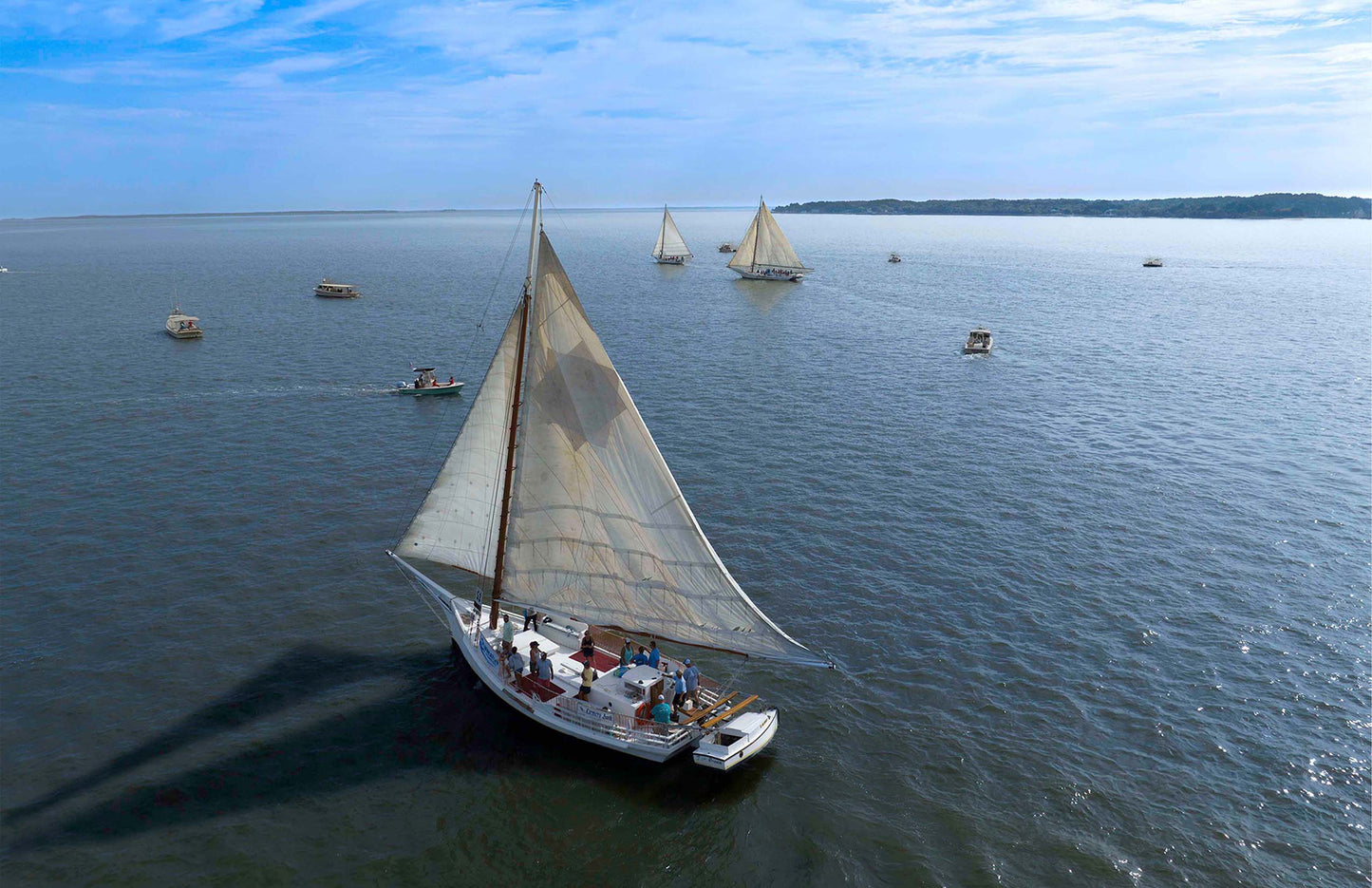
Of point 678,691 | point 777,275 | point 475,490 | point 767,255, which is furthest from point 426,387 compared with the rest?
point 767,255

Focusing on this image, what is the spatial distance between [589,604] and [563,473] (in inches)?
216

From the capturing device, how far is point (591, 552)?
32.7m

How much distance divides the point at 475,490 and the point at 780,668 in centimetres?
1596

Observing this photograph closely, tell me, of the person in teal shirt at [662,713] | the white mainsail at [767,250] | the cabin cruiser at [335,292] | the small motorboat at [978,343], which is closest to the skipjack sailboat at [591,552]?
the person in teal shirt at [662,713]

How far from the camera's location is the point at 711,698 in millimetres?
32250

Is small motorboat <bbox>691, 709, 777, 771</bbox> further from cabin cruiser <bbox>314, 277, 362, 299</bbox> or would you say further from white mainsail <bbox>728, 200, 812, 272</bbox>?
white mainsail <bbox>728, 200, 812, 272</bbox>

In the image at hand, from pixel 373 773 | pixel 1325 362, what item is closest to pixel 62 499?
pixel 373 773

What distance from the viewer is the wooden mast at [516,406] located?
3104cm

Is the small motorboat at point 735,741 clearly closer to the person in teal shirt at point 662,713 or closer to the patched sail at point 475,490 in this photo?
the person in teal shirt at point 662,713

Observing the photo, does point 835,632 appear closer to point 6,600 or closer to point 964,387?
point 6,600

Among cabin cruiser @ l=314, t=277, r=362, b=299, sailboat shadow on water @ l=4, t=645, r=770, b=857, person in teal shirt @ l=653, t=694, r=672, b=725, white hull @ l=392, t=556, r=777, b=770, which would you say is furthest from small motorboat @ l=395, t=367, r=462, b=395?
cabin cruiser @ l=314, t=277, r=362, b=299

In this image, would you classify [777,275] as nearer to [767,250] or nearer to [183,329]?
[767,250]

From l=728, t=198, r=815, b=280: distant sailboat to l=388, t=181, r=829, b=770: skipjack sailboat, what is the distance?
15006cm

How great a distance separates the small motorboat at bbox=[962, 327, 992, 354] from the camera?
106188mm
